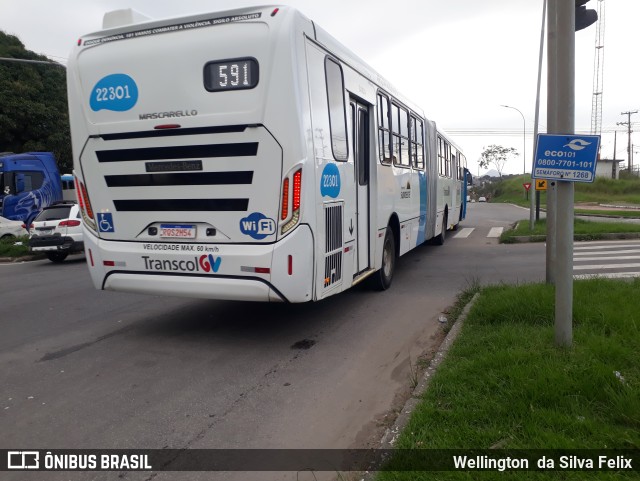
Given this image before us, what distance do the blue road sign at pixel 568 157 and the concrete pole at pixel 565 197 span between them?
0.12 metres

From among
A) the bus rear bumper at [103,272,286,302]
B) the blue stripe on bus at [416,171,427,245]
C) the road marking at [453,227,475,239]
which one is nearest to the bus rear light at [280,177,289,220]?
the bus rear bumper at [103,272,286,302]

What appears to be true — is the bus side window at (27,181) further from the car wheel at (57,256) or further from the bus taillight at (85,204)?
the bus taillight at (85,204)

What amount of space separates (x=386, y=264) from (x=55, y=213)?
10348 millimetres

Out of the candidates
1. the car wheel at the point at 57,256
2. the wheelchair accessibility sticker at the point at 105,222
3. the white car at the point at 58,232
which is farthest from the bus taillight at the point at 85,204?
the car wheel at the point at 57,256

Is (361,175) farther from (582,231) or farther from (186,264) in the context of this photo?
(582,231)

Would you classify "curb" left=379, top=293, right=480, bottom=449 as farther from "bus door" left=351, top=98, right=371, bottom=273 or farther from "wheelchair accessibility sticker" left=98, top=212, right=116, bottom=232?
"wheelchair accessibility sticker" left=98, top=212, right=116, bottom=232

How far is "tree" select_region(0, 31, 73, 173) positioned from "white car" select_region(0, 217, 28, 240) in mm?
11402

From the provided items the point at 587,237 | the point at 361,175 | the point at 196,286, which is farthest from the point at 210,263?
the point at 587,237

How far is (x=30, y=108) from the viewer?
89.4 ft

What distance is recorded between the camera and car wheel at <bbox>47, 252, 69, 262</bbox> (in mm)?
14492

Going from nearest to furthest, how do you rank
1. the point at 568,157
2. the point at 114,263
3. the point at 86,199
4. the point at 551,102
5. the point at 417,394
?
the point at 417,394, the point at 568,157, the point at 551,102, the point at 114,263, the point at 86,199

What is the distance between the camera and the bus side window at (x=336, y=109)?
5.88m

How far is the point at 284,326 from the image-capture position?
6.57m

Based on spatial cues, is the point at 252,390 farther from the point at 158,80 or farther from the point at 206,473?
the point at 158,80
